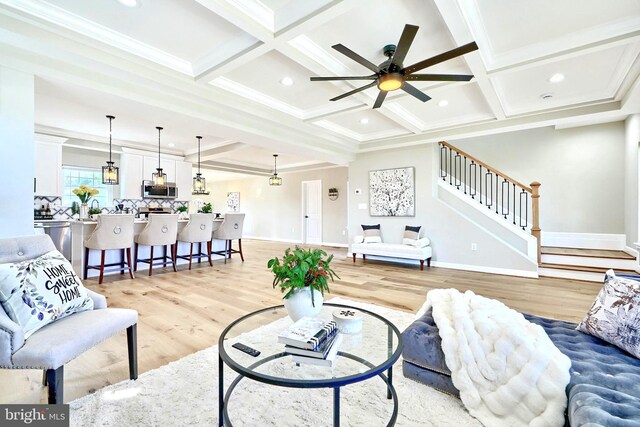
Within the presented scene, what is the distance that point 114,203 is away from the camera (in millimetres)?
6668

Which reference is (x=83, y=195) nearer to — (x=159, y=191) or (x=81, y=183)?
(x=159, y=191)

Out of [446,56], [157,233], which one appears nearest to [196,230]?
[157,233]

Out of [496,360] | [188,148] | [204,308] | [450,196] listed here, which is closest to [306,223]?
[188,148]

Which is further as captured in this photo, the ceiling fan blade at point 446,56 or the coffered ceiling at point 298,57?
the coffered ceiling at point 298,57

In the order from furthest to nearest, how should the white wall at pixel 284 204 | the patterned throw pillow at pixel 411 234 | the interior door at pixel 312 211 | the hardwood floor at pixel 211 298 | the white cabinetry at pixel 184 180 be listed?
1. the interior door at pixel 312 211
2. the white wall at pixel 284 204
3. the white cabinetry at pixel 184 180
4. the patterned throw pillow at pixel 411 234
5. the hardwood floor at pixel 211 298

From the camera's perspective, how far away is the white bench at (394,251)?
5.52 meters

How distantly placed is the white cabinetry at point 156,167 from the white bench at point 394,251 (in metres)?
4.77

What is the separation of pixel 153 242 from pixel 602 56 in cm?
641

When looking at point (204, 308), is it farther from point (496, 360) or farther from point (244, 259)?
point (244, 259)

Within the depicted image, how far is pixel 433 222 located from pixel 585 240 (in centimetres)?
277

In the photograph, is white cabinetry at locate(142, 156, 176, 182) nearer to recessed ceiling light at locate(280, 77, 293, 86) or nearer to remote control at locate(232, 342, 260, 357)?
recessed ceiling light at locate(280, 77, 293, 86)

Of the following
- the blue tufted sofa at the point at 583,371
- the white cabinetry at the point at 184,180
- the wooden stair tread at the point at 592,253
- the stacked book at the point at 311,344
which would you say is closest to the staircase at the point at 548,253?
the wooden stair tread at the point at 592,253

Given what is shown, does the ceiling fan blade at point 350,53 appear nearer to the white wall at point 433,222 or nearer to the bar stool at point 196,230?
the white wall at point 433,222

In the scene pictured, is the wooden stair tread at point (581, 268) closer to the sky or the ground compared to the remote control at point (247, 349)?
closer to the ground
